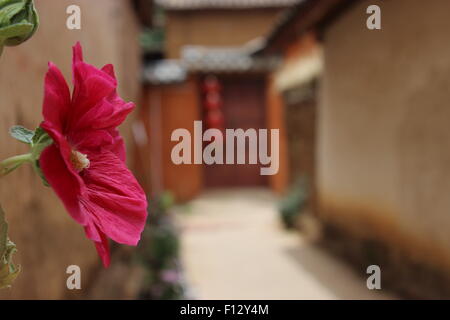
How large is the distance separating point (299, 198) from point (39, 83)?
5.31m

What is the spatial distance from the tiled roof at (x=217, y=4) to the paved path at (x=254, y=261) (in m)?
4.29

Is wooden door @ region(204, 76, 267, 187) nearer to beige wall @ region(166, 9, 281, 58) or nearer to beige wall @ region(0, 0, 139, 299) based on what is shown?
beige wall @ region(166, 9, 281, 58)

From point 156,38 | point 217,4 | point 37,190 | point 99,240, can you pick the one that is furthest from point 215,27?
point 99,240

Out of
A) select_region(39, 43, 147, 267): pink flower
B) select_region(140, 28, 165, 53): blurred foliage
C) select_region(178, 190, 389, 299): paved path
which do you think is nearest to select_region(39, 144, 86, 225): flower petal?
select_region(39, 43, 147, 267): pink flower

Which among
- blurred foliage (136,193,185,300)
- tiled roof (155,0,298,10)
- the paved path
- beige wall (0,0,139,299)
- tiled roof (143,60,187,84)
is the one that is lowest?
the paved path

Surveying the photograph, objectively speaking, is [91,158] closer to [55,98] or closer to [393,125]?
[55,98]

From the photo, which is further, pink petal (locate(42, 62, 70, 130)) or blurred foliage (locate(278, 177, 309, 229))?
blurred foliage (locate(278, 177, 309, 229))

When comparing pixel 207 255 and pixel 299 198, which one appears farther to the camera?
pixel 299 198

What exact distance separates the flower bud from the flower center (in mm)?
123

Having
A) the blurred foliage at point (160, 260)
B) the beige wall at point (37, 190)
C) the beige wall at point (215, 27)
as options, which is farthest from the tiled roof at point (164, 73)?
the beige wall at point (37, 190)

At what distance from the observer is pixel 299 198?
679cm

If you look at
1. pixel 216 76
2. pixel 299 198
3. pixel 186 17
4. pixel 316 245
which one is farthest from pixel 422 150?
pixel 186 17

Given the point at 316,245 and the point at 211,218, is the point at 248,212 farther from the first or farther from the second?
the point at 316,245

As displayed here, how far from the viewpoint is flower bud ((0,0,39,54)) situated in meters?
0.46
